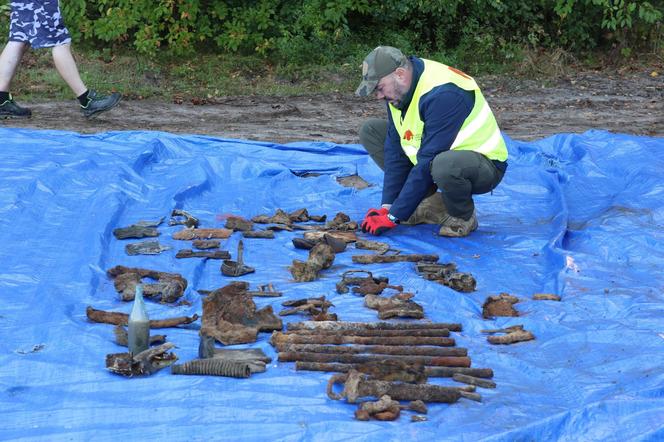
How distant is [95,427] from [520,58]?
32.4 ft

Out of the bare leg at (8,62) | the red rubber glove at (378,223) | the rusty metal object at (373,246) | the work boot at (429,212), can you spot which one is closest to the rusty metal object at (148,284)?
the rusty metal object at (373,246)

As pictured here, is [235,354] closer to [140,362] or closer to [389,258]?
[140,362]

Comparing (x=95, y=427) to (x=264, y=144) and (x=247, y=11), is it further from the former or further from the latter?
(x=247, y=11)

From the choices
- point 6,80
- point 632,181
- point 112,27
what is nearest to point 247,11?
point 112,27

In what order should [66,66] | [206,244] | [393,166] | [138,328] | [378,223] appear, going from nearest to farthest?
[138,328] < [206,244] < [378,223] < [393,166] < [66,66]

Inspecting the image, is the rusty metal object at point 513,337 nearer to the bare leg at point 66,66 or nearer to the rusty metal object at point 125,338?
the rusty metal object at point 125,338

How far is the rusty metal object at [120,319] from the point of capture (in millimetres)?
3926

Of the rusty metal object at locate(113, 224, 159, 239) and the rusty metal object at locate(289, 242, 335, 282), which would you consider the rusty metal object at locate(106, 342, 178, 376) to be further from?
the rusty metal object at locate(113, 224, 159, 239)

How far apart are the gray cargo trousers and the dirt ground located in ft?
9.15

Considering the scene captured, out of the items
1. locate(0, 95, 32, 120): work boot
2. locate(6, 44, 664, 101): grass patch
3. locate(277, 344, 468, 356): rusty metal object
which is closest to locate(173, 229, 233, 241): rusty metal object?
locate(277, 344, 468, 356): rusty metal object

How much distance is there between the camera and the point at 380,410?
3152 millimetres

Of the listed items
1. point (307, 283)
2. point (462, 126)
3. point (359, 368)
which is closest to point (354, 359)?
point (359, 368)

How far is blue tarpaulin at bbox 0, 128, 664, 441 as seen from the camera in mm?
3137

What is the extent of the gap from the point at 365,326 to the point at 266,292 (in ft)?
2.10
